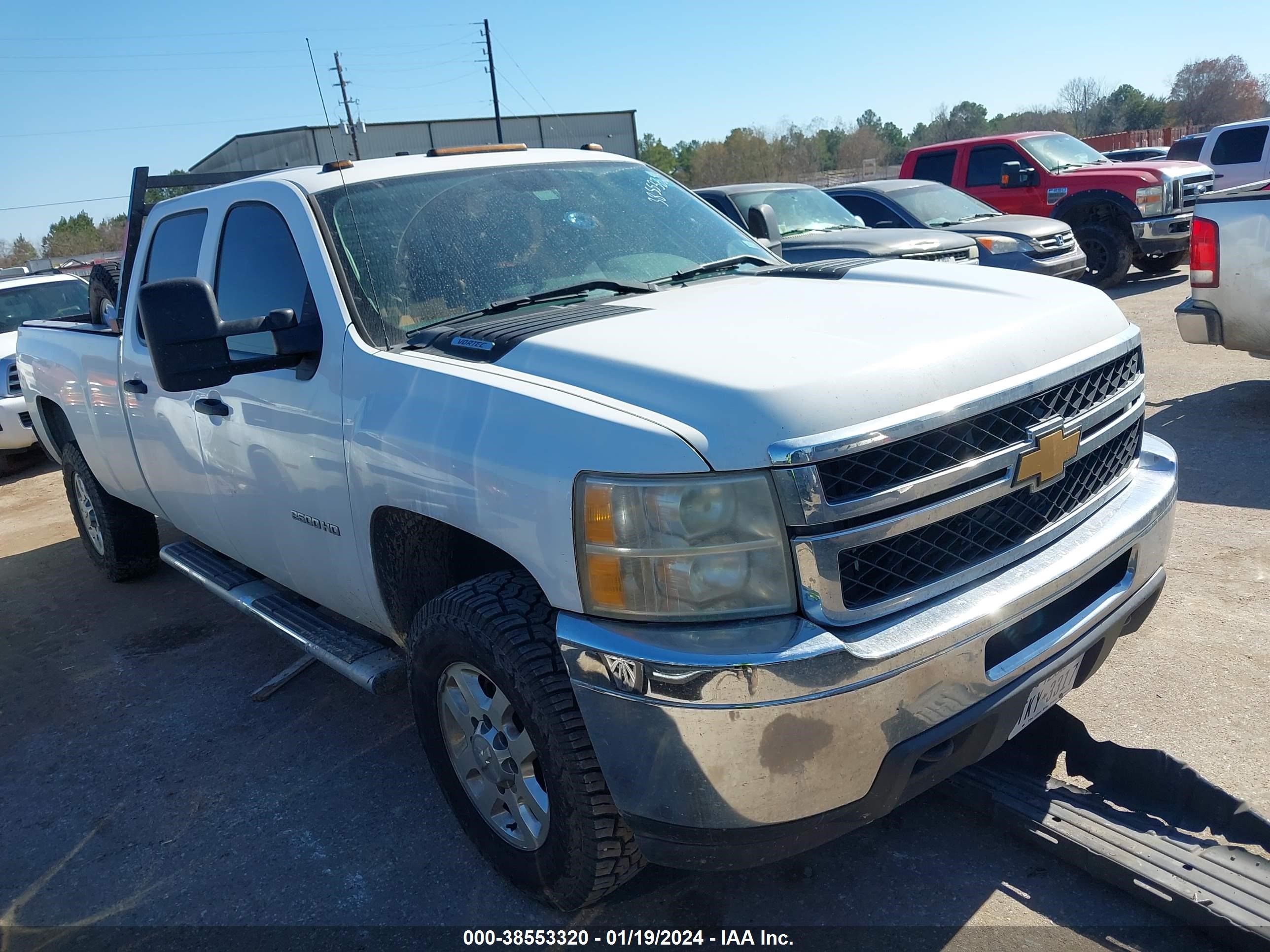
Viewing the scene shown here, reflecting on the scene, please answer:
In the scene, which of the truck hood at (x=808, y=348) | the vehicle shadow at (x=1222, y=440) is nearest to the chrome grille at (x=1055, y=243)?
the vehicle shadow at (x=1222, y=440)

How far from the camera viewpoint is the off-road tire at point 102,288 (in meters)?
5.58

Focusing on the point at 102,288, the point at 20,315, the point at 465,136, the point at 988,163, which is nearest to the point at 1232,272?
the point at 102,288

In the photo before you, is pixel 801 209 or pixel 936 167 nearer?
pixel 801 209

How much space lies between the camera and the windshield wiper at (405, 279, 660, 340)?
3.13 metres

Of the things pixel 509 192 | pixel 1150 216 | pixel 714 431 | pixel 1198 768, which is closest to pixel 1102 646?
pixel 1198 768

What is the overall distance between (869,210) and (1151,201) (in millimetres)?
3744

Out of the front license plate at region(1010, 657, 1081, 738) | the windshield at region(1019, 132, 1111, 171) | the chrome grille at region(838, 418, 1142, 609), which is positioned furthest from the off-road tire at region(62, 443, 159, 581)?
the windshield at region(1019, 132, 1111, 171)

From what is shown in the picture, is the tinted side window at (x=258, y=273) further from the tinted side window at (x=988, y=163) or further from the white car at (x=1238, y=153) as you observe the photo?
the white car at (x=1238, y=153)

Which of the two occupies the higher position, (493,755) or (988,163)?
(988,163)

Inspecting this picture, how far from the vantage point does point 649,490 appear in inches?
84.1

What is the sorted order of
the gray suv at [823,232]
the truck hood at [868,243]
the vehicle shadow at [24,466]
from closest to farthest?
the truck hood at [868,243], the gray suv at [823,232], the vehicle shadow at [24,466]

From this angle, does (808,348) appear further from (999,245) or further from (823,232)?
(999,245)

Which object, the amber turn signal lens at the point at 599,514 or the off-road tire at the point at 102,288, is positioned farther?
the off-road tire at the point at 102,288

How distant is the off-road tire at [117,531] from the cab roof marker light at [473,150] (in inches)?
116
